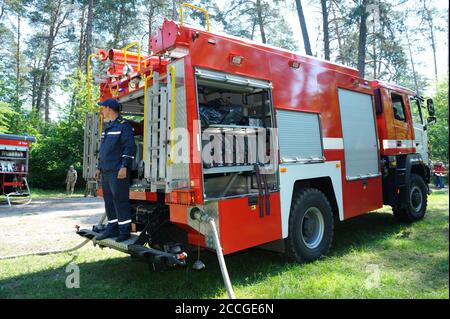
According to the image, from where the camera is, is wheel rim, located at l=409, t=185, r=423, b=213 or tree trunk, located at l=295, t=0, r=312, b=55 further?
tree trunk, located at l=295, t=0, r=312, b=55

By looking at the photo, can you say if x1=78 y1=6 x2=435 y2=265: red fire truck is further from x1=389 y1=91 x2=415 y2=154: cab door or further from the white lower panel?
x1=389 y1=91 x2=415 y2=154: cab door

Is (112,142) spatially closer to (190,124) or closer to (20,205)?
(190,124)

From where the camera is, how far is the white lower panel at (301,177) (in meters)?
4.88

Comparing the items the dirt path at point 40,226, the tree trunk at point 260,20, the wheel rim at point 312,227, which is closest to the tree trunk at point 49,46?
the tree trunk at point 260,20

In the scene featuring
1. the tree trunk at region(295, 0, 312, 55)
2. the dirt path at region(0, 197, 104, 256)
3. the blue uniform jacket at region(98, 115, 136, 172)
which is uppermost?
the tree trunk at region(295, 0, 312, 55)

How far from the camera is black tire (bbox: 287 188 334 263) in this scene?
16.6 ft

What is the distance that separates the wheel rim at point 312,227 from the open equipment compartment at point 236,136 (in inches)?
41.4

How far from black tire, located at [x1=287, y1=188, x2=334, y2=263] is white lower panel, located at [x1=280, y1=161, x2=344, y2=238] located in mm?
196

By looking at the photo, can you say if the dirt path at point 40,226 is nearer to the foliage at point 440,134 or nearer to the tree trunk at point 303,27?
the tree trunk at point 303,27

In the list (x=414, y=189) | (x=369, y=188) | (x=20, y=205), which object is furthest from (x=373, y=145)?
(x=20, y=205)

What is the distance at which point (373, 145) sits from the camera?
7035 millimetres

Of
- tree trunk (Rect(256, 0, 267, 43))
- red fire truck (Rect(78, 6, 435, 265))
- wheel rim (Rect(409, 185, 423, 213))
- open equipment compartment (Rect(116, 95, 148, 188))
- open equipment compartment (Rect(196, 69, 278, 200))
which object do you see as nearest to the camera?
red fire truck (Rect(78, 6, 435, 265))

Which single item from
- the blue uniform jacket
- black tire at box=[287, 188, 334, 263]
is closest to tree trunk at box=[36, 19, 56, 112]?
the blue uniform jacket

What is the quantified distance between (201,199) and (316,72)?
309cm
